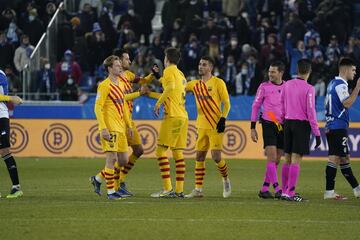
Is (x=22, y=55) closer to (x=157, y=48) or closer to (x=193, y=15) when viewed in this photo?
(x=157, y=48)

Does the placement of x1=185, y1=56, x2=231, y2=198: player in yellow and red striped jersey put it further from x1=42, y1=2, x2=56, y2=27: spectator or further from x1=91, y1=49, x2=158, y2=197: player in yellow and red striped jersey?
x1=42, y1=2, x2=56, y2=27: spectator

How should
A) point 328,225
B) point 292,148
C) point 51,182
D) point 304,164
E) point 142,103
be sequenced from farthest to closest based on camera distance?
1. point 142,103
2. point 304,164
3. point 51,182
4. point 292,148
5. point 328,225

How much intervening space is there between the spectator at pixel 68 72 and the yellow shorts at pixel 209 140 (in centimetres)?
1406

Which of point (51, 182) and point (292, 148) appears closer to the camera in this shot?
point (292, 148)

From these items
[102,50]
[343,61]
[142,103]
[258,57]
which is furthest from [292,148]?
[102,50]

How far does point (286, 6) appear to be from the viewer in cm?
3341

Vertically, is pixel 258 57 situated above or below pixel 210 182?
above

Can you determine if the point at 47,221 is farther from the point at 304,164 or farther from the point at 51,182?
the point at 304,164

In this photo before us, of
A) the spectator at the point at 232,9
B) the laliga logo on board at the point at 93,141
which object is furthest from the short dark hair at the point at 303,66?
the spectator at the point at 232,9

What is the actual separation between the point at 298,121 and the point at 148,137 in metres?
12.0

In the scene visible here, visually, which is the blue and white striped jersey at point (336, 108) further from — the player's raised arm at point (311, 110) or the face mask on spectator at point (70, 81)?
the face mask on spectator at point (70, 81)

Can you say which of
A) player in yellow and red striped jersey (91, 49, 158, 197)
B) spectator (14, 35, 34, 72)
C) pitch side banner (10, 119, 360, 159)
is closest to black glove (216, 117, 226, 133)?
player in yellow and red striped jersey (91, 49, 158, 197)

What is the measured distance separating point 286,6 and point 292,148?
18111 millimetres

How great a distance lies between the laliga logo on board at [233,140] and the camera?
27281 mm
